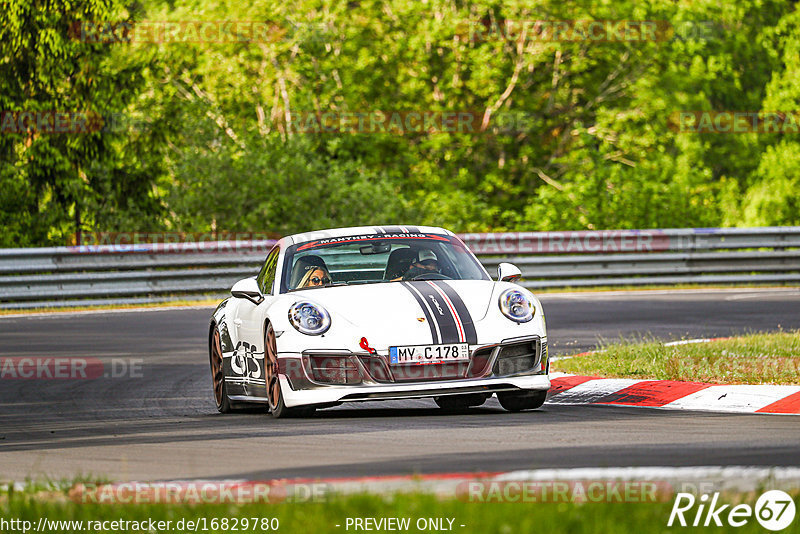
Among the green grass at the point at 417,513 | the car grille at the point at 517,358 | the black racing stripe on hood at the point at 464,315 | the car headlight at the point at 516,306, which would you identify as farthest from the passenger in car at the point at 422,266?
the green grass at the point at 417,513

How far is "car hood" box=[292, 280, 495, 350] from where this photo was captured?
905 cm

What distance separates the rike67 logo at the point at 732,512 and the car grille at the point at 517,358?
4.15m

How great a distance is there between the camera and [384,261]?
36.1ft

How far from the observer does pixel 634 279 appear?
2395 cm

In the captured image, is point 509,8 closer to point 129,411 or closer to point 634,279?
point 634,279

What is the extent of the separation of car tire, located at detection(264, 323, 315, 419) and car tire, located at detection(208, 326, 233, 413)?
3.22 feet

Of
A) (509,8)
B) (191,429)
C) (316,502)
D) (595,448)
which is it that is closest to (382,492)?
(316,502)

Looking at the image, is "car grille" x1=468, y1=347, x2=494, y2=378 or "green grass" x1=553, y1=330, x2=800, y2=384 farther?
"green grass" x1=553, y1=330, x2=800, y2=384

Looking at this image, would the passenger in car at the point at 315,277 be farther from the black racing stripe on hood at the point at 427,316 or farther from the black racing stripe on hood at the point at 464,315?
the black racing stripe on hood at the point at 464,315

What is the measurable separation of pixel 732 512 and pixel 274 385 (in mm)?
5127

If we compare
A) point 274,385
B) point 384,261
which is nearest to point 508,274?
point 384,261

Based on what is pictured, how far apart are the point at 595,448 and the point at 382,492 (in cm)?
194

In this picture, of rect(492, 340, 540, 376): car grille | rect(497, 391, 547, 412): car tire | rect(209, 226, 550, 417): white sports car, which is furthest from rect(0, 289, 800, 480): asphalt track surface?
rect(492, 340, 540, 376): car grille

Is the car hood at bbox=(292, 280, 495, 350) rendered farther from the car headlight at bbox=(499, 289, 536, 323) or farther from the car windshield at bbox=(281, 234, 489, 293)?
the car windshield at bbox=(281, 234, 489, 293)
